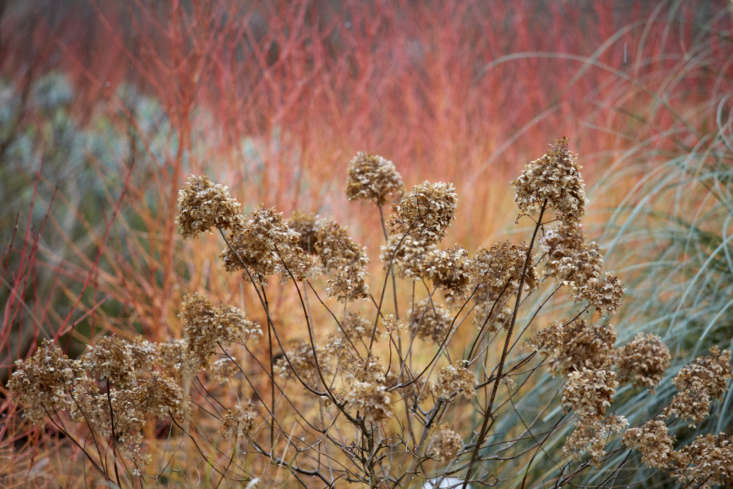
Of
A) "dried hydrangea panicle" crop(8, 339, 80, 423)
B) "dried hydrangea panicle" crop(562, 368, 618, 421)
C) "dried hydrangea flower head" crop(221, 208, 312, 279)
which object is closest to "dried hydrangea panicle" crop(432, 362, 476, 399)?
"dried hydrangea panicle" crop(562, 368, 618, 421)

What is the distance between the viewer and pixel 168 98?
176 cm

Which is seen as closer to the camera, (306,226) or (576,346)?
(576,346)

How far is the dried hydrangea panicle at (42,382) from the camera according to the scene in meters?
0.73

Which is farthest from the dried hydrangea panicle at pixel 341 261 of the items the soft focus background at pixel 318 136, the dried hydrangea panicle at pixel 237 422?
the soft focus background at pixel 318 136

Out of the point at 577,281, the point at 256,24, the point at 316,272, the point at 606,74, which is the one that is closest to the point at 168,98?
the point at 316,272

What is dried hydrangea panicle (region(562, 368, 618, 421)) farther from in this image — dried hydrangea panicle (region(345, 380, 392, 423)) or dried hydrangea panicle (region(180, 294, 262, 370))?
dried hydrangea panicle (region(180, 294, 262, 370))

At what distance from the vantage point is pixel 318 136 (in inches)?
84.9

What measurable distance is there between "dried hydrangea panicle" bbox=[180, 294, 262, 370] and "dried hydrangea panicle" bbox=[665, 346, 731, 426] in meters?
0.54

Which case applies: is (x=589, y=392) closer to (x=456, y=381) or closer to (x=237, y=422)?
(x=456, y=381)

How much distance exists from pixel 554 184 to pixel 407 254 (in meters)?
0.18

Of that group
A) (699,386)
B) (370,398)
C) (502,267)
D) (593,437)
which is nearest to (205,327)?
(370,398)

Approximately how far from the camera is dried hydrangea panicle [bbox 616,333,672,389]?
83 centimetres

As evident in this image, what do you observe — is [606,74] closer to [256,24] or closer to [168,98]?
[256,24]

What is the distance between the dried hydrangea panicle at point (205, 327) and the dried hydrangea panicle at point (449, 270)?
24 cm
